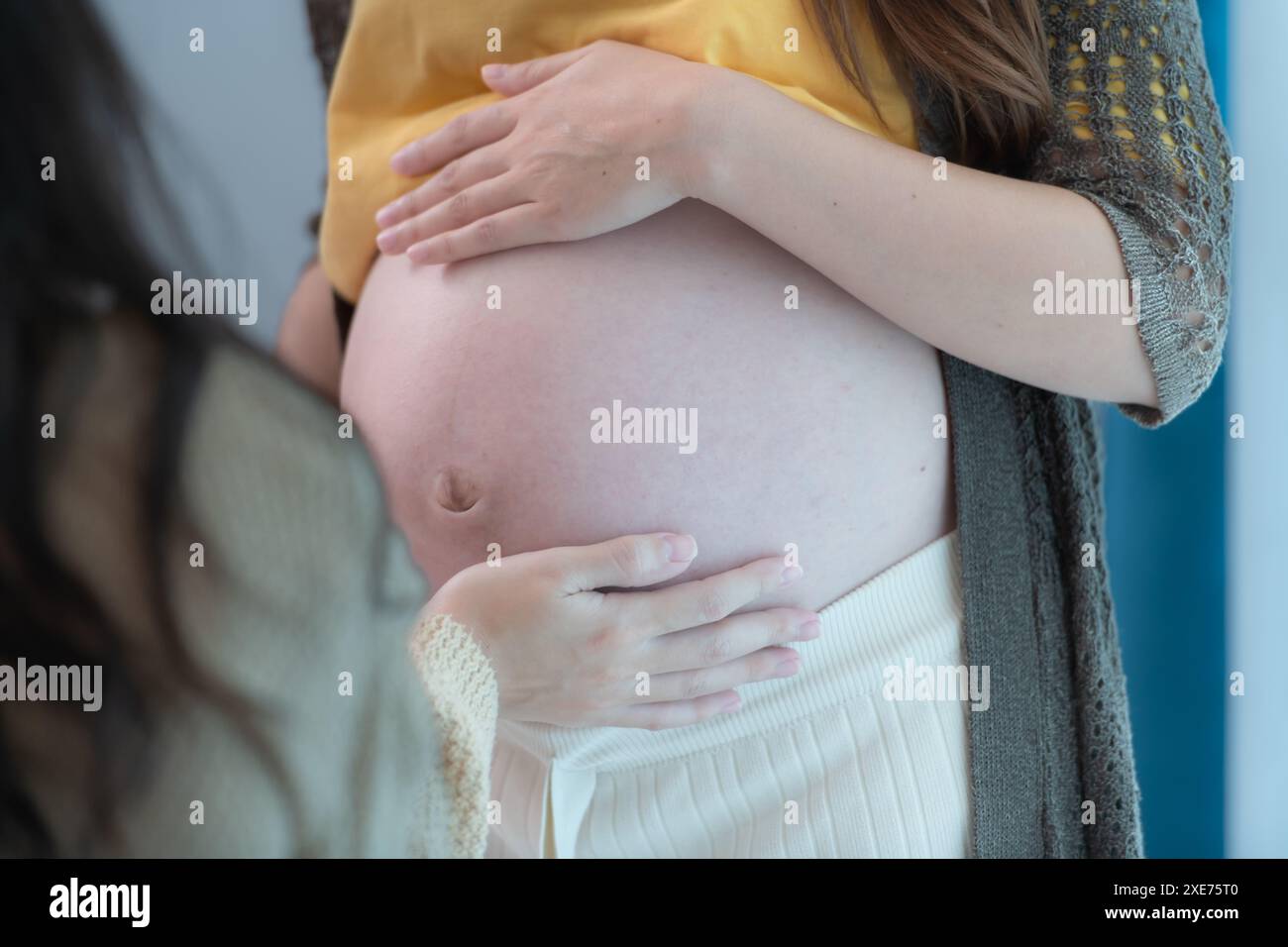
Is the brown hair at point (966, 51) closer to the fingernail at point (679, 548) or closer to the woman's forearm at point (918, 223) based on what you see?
the woman's forearm at point (918, 223)

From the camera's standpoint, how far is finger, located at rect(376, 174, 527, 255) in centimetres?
66

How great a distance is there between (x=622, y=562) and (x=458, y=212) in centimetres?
27

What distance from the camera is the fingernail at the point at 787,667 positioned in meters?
0.63

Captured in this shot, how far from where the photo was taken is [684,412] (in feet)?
2.04

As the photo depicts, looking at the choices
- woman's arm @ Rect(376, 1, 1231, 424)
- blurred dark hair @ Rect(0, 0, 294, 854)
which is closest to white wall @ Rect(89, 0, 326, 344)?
woman's arm @ Rect(376, 1, 1231, 424)

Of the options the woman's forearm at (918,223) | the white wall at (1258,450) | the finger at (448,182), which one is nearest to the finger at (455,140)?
the finger at (448,182)

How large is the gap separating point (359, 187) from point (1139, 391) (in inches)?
22.4

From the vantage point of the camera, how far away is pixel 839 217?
1.94 feet

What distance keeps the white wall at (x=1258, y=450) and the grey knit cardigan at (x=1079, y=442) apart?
1.16ft

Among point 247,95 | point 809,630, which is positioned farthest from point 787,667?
point 247,95

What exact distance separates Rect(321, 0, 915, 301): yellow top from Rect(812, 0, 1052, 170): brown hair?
1 centimetres
